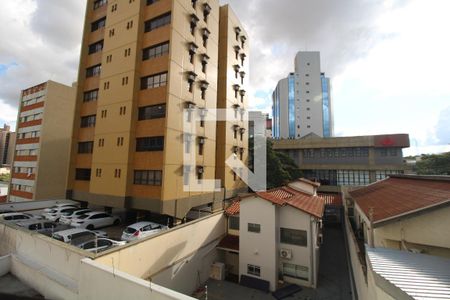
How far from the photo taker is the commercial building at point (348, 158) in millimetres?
38969

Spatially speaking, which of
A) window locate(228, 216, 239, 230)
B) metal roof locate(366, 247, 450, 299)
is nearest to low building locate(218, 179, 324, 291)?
window locate(228, 216, 239, 230)

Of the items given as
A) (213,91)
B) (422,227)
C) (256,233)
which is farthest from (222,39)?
(422,227)

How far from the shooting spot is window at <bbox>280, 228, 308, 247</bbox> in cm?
1705

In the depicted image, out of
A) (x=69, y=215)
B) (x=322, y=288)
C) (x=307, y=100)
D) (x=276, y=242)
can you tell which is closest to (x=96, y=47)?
(x=69, y=215)

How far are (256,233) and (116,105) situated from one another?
57.6 ft

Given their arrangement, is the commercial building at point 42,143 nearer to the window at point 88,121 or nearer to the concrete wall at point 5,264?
the window at point 88,121

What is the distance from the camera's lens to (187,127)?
882 inches

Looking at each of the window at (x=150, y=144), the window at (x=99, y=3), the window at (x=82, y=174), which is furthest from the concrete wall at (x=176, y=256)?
the window at (x=99, y=3)

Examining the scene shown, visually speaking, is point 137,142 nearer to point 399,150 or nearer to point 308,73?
point 399,150

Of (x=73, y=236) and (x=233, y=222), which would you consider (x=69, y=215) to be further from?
(x=233, y=222)

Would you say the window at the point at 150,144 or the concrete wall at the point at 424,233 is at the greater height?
the window at the point at 150,144

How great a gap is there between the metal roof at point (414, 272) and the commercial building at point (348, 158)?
1422 inches

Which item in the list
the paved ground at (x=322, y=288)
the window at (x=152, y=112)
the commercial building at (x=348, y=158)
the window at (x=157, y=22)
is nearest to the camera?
the paved ground at (x=322, y=288)

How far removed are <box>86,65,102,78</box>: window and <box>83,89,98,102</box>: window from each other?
199 centimetres
